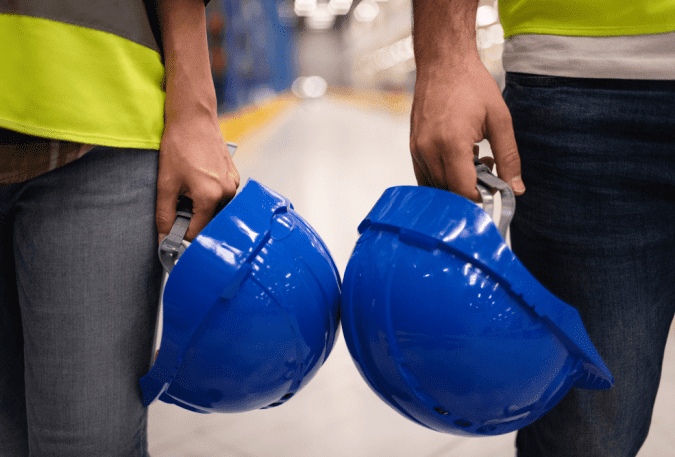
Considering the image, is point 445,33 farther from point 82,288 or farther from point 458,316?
point 82,288

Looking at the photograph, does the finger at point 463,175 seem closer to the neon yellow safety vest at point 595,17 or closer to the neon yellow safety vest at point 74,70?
the neon yellow safety vest at point 595,17

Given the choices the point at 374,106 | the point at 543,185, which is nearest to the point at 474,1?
the point at 543,185

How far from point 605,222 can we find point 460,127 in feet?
0.94

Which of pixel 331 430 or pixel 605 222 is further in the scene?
pixel 331 430

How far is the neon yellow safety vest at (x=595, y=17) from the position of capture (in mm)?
590

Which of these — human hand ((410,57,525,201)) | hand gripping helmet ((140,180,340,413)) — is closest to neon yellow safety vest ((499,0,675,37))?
human hand ((410,57,525,201))

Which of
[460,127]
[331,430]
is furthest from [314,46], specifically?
[460,127]

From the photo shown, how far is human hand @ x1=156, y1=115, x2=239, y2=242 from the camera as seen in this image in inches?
22.9

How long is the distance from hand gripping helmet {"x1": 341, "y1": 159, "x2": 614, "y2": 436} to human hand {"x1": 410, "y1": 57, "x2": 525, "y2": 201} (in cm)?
4

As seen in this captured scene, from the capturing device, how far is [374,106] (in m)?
17.1

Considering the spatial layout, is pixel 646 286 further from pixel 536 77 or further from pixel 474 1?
pixel 474 1

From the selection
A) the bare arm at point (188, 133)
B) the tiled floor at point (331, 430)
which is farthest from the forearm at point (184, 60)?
the tiled floor at point (331, 430)

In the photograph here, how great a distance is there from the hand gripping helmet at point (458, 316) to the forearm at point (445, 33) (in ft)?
0.55

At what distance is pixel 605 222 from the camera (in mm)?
677
